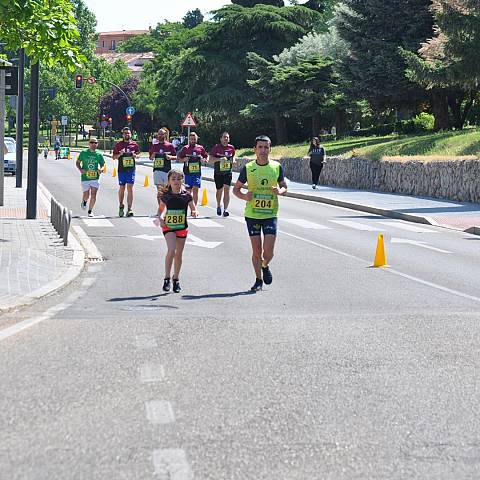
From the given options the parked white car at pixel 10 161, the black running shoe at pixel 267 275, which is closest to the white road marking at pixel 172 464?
the black running shoe at pixel 267 275

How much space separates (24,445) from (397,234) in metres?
18.2

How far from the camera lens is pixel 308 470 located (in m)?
5.59

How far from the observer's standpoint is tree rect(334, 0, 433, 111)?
173 feet

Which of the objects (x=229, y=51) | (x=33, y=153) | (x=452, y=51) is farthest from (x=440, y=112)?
(x=33, y=153)

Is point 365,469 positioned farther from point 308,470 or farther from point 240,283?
point 240,283

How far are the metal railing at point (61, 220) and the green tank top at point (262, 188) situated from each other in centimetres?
532

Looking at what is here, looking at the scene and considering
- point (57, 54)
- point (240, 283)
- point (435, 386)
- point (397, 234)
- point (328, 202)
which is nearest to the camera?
point (435, 386)

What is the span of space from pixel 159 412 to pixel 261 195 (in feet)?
23.0

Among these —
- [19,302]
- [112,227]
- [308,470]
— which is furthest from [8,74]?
[308,470]

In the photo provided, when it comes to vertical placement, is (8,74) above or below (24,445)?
above

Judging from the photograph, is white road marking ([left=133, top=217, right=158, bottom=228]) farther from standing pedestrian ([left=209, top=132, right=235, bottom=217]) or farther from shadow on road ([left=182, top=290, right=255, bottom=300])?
shadow on road ([left=182, top=290, right=255, bottom=300])

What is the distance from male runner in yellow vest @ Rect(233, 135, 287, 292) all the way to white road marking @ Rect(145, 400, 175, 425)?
6.54 meters

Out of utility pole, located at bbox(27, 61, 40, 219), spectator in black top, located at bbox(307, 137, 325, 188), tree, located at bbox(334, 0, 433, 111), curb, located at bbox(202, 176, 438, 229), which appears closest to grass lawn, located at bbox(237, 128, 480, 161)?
spectator in black top, located at bbox(307, 137, 325, 188)

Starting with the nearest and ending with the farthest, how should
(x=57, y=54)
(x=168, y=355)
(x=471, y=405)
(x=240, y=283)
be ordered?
(x=471, y=405) → (x=168, y=355) → (x=240, y=283) → (x=57, y=54)
